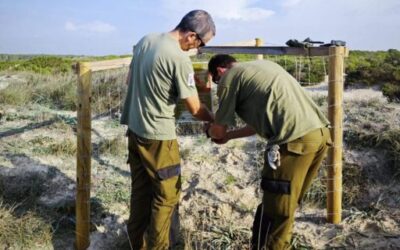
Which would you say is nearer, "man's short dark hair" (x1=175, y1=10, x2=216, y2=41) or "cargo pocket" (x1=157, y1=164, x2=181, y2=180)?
"man's short dark hair" (x1=175, y1=10, x2=216, y2=41)

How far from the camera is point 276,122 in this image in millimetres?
3148

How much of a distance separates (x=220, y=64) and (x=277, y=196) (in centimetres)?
103

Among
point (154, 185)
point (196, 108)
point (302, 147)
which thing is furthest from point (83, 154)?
point (302, 147)

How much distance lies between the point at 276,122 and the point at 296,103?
186 mm

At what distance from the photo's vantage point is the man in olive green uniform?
3131mm

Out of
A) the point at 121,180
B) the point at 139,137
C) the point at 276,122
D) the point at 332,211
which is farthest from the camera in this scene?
the point at 121,180

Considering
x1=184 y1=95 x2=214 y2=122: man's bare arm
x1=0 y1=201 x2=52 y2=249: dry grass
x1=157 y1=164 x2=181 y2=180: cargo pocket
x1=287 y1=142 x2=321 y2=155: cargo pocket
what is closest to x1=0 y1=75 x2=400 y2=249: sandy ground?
x1=0 y1=201 x2=52 y2=249: dry grass

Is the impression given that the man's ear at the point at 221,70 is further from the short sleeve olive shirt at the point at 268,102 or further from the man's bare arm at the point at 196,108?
the man's bare arm at the point at 196,108

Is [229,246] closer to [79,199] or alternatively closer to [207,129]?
[207,129]

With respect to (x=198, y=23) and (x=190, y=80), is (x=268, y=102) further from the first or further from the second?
(x=198, y=23)

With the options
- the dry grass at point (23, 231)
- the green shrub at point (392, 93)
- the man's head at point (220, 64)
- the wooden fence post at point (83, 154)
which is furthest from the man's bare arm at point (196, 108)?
the green shrub at point (392, 93)

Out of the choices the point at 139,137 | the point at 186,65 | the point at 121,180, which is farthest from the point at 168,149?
the point at 121,180

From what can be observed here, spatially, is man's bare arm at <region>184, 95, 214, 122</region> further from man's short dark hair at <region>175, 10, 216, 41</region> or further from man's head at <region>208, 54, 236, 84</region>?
man's short dark hair at <region>175, 10, 216, 41</region>

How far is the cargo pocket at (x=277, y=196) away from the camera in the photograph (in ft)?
10.6
